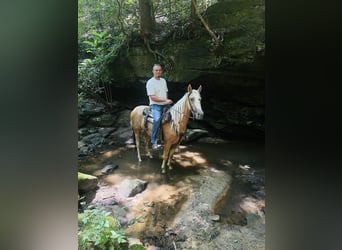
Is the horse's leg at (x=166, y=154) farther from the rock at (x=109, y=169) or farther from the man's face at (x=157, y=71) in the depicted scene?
the man's face at (x=157, y=71)

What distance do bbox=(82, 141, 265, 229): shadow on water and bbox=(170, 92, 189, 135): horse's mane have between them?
7.1 inches

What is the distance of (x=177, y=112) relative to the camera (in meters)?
2.24

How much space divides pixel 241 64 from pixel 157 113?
783mm

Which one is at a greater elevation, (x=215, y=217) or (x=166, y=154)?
(x=166, y=154)

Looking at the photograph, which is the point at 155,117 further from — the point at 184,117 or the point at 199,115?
the point at 199,115

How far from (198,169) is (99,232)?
89cm

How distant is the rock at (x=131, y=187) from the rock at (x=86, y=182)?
0.21 meters

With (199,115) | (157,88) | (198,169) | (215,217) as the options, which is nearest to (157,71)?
(157,88)

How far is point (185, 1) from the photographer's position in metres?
2.26

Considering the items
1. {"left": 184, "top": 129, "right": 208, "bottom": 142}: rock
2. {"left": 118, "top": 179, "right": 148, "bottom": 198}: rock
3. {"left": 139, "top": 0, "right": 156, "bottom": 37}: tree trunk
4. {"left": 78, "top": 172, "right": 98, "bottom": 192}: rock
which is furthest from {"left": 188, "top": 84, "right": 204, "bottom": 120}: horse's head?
{"left": 78, "top": 172, "right": 98, "bottom": 192}: rock

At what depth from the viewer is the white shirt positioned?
7.29ft

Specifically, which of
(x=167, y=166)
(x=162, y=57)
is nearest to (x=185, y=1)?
(x=162, y=57)

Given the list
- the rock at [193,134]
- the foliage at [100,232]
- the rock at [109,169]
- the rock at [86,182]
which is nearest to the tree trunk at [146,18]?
the rock at [193,134]

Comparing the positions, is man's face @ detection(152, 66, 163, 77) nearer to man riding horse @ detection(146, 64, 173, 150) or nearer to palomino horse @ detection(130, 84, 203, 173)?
man riding horse @ detection(146, 64, 173, 150)
